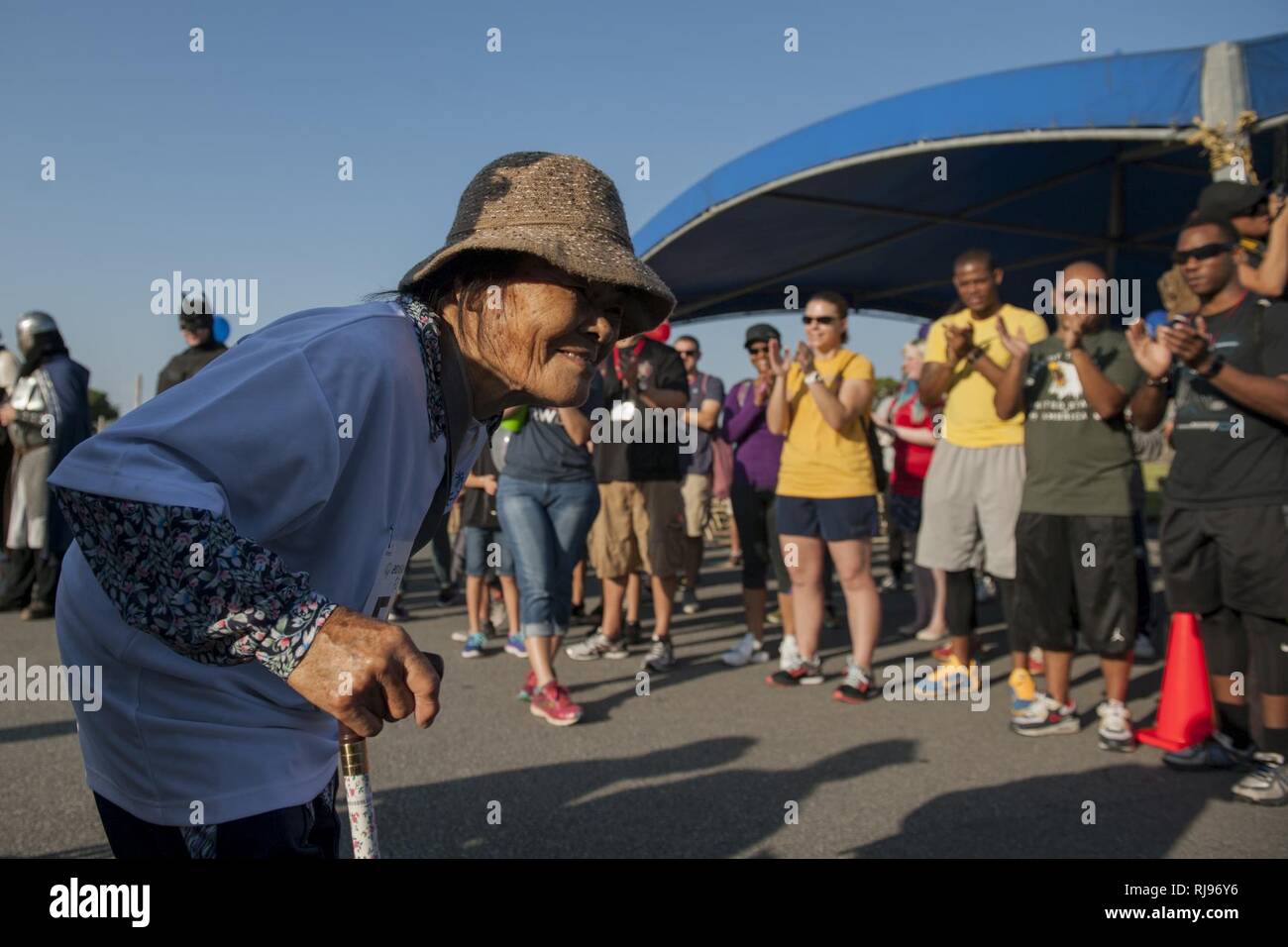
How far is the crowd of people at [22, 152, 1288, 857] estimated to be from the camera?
126 cm

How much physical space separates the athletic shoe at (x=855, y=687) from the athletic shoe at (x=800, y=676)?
1.13 ft

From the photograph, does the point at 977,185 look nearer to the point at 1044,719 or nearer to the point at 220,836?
the point at 1044,719

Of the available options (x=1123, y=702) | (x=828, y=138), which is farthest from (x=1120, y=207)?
(x=1123, y=702)

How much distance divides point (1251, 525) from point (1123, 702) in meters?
1.15

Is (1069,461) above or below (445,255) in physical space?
below

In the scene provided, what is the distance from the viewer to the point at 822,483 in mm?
6137

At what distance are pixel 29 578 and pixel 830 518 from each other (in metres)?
6.98

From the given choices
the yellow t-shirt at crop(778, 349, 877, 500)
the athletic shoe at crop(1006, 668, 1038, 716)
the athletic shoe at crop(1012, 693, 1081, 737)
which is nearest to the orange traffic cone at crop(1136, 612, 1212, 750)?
the athletic shoe at crop(1012, 693, 1081, 737)

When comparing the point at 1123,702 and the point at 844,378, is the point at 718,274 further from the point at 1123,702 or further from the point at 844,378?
the point at 1123,702

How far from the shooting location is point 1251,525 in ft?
14.0

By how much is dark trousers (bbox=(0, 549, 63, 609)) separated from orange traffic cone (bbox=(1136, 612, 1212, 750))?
26.3 ft

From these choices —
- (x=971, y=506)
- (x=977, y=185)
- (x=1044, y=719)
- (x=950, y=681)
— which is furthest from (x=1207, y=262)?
(x=977, y=185)

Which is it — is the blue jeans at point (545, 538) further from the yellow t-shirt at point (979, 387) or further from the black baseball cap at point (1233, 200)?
the black baseball cap at point (1233, 200)

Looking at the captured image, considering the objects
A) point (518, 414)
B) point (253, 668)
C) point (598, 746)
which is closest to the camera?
point (253, 668)
